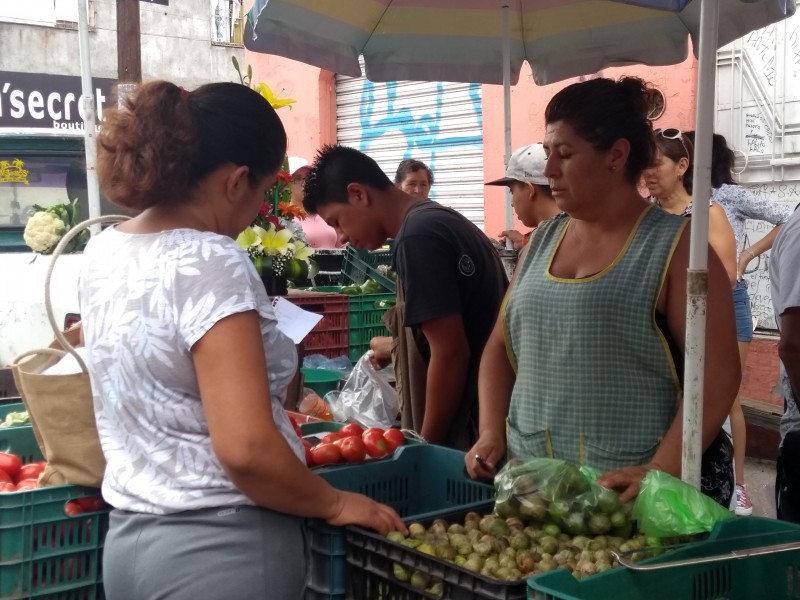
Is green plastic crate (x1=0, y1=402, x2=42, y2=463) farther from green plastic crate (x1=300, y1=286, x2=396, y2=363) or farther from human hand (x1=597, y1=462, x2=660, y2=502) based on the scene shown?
green plastic crate (x1=300, y1=286, x2=396, y2=363)

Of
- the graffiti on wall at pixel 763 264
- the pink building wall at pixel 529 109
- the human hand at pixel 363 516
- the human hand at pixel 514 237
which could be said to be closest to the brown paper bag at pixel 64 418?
the human hand at pixel 363 516

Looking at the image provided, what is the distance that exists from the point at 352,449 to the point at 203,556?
0.75 metres

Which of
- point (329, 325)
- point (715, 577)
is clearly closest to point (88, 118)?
point (329, 325)

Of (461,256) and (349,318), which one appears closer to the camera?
(461,256)

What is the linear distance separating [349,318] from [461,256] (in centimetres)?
195

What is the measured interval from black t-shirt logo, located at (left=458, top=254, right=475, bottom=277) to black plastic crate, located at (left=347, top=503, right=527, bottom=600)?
3.85 ft

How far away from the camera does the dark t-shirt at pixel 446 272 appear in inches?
A: 120

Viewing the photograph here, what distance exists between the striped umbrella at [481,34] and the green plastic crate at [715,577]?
2.42 m

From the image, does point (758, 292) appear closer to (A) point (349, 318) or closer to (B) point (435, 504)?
(A) point (349, 318)

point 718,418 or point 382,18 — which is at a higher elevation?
point 382,18

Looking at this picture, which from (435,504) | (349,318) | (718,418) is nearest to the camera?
(718,418)

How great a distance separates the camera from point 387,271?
222 inches

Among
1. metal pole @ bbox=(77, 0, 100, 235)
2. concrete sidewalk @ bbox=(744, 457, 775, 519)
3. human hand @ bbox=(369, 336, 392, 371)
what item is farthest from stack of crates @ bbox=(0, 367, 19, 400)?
concrete sidewalk @ bbox=(744, 457, 775, 519)

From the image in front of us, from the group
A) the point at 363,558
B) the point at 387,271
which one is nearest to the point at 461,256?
the point at 363,558
